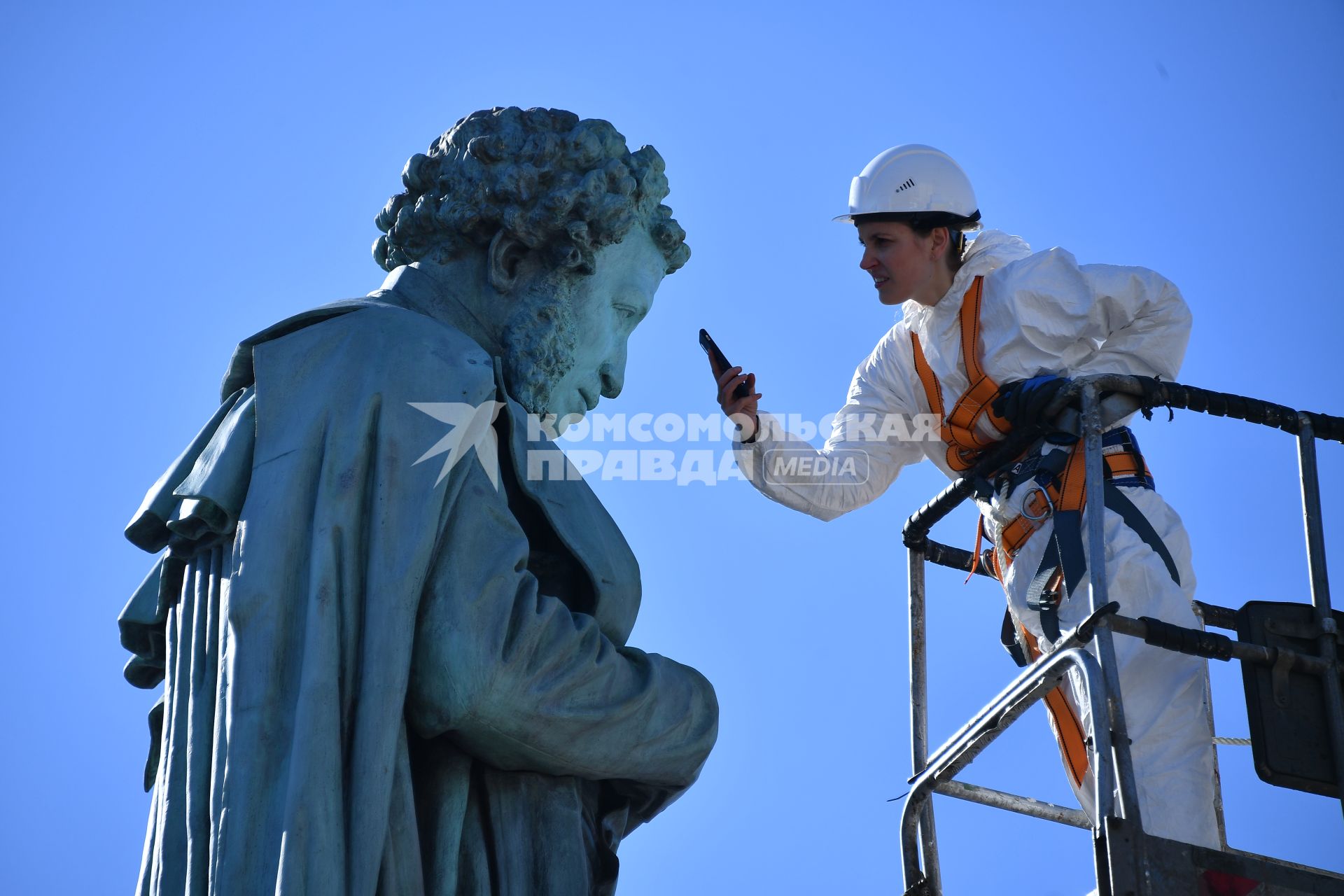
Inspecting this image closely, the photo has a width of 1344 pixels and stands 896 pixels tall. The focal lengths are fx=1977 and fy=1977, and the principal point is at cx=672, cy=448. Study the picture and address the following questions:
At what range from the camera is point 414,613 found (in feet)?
18.5

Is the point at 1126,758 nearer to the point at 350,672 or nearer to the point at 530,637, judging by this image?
the point at 530,637

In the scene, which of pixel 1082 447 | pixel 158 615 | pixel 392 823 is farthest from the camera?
pixel 1082 447

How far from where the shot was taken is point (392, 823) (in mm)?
5535

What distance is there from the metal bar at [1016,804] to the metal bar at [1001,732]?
0.14 meters

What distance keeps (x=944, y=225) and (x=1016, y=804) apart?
2514 mm

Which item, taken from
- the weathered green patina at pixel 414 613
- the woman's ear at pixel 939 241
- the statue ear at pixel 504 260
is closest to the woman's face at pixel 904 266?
the woman's ear at pixel 939 241

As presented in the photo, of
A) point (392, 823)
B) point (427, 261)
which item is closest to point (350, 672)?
point (392, 823)

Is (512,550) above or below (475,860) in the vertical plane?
above

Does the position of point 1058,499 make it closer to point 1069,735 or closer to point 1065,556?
point 1065,556

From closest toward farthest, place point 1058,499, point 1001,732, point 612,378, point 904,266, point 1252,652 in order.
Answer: point 1252,652 → point 1001,732 → point 612,378 → point 1058,499 → point 904,266

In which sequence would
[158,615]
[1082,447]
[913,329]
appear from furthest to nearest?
1. [913,329]
2. [1082,447]
3. [158,615]

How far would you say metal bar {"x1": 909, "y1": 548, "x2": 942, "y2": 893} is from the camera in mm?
7070

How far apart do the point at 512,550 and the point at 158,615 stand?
119 centimetres

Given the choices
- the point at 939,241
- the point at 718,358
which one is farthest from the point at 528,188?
the point at 939,241
